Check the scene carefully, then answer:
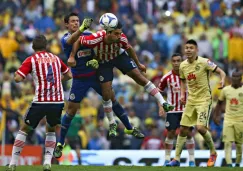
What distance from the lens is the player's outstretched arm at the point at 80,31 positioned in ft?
64.7

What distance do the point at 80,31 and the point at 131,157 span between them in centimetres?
→ 788

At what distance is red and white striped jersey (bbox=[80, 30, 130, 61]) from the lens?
67.9ft

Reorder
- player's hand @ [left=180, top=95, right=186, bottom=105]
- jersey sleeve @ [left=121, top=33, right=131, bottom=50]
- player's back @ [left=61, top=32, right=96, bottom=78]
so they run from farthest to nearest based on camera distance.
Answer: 1. player's hand @ [left=180, top=95, right=186, bottom=105]
2. player's back @ [left=61, top=32, right=96, bottom=78]
3. jersey sleeve @ [left=121, top=33, right=131, bottom=50]

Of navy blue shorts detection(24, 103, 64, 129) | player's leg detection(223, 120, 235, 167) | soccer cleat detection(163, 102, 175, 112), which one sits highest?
soccer cleat detection(163, 102, 175, 112)

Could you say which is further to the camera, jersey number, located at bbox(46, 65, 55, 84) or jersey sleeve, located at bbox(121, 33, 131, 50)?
jersey sleeve, located at bbox(121, 33, 131, 50)

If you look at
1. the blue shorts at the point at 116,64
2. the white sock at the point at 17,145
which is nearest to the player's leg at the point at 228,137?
the blue shorts at the point at 116,64

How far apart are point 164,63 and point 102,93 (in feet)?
42.1

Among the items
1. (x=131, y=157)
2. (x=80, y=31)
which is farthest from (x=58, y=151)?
(x=131, y=157)

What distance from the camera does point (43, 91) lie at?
18875mm

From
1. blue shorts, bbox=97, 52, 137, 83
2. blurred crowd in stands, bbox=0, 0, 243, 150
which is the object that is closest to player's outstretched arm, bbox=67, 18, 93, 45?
blue shorts, bbox=97, 52, 137, 83

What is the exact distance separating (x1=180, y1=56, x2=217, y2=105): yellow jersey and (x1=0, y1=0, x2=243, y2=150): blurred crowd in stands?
6.92 metres

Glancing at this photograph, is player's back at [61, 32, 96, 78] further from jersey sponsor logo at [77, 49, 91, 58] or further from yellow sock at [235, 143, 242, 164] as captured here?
yellow sock at [235, 143, 242, 164]

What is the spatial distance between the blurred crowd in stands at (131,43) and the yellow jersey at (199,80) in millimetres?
6925

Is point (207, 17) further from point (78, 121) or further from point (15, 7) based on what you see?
point (78, 121)
